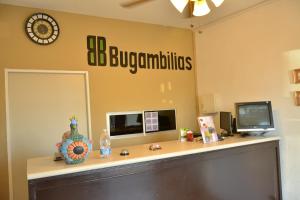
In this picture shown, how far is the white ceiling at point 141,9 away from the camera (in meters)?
3.19

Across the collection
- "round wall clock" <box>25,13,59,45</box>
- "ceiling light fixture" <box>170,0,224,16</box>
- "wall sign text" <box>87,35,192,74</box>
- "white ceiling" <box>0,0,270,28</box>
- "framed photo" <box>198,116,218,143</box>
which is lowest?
"framed photo" <box>198,116,218,143</box>

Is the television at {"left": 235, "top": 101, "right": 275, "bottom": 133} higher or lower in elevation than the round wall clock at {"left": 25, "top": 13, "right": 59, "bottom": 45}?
lower

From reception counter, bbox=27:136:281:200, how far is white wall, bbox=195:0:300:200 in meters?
0.23

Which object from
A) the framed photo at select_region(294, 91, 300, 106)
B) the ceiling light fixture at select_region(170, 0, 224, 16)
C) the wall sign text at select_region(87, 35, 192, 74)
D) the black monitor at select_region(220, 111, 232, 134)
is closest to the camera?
the ceiling light fixture at select_region(170, 0, 224, 16)

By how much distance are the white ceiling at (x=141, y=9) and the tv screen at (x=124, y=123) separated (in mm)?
1479

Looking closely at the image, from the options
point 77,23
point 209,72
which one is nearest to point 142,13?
point 77,23

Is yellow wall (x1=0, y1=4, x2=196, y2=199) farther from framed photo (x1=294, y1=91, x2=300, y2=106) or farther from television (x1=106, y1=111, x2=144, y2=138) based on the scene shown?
framed photo (x1=294, y1=91, x2=300, y2=106)

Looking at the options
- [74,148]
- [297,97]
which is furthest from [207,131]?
[74,148]

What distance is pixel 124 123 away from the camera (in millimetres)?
3811

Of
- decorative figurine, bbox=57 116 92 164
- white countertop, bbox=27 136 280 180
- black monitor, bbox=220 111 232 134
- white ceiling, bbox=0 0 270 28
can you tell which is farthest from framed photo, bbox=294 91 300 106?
decorative figurine, bbox=57 116 92 164

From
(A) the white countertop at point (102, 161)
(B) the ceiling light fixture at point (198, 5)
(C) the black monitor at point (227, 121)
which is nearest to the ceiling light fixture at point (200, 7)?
(B) the ceiling light fixture at point (198, 5)

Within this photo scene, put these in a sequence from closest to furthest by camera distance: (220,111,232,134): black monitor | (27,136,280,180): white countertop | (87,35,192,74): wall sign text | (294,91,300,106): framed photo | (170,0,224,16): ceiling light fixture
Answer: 1. (27,136,280,180): white countertop
2. (170,0,224,16): ceiling light fixture
3. (294,91,300,106): framed photo
4. (220,111,232,134): black monitor
5. (87,35,192,74): wall sign text

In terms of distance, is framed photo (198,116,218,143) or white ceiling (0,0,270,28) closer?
framed photo (198,116,218,143)

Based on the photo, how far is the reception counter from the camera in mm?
1738
